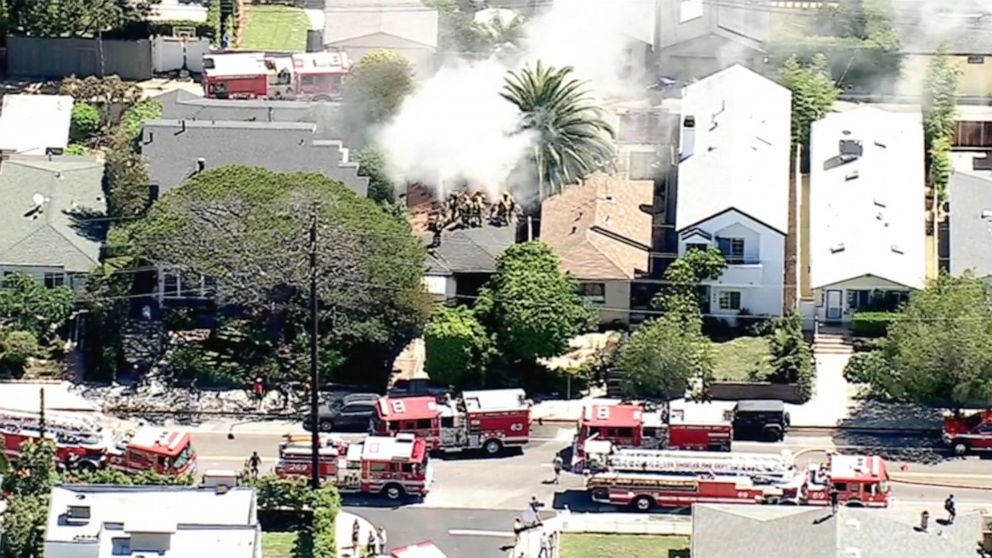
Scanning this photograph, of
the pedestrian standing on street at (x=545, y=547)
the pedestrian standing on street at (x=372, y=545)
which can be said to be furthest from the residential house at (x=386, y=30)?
the pedestrian standing on street at (x=545, y=547)

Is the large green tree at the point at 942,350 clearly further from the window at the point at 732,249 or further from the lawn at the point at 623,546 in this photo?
the lawn at the point at 623,546

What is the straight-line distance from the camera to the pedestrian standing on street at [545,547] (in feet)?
255

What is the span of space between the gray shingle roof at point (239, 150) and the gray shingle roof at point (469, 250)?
12.5ft

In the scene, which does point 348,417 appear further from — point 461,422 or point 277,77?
point 277,77

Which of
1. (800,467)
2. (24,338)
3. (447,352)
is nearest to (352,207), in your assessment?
(447,352)

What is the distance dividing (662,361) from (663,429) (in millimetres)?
3516

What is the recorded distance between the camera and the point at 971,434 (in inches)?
3312

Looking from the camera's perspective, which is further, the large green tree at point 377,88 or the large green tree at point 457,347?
the large green tree at point 377,88

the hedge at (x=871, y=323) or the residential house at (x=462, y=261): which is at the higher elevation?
the residential house at (x=462, y=261)

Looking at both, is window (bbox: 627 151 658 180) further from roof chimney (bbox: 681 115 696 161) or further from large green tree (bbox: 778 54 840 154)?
large green tree (bbox: 778 54 840 154)

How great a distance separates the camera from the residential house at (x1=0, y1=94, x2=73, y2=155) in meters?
103

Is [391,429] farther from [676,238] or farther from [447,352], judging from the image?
[676,238]

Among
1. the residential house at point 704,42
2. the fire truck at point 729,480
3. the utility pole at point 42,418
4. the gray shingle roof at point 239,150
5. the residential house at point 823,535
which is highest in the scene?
the residential house at point 704,42

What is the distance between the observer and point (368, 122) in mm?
100875
